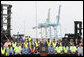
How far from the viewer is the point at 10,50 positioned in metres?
11.6

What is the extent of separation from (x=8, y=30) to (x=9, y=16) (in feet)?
5.17

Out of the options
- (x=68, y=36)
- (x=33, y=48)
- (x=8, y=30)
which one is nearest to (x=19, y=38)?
(x=8, y=30)

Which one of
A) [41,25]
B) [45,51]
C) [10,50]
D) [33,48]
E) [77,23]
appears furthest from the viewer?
[41,25]

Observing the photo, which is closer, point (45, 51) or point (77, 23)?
point (45, 51)

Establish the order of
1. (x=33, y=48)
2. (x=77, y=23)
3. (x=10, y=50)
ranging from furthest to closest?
(x=77, y=23), (x=33, y=48), (x=10, y=50)

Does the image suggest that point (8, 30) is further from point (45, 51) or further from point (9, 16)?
point (45, 51)

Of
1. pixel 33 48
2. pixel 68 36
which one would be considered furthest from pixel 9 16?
pixel 33 48

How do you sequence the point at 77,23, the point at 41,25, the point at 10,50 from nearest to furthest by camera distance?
the point at 10,50 → the point at 77,23 → the point at 41,25

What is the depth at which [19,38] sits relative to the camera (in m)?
23.2

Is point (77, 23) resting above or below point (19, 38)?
above

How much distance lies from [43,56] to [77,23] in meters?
10.8

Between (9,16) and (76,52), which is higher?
(9,16)

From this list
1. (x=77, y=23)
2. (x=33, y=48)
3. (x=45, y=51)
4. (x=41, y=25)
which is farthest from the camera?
(x=41, y=25)

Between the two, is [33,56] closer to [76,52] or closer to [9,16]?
[76,52]
